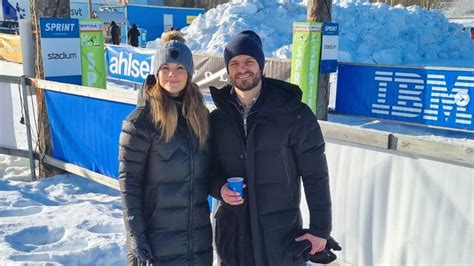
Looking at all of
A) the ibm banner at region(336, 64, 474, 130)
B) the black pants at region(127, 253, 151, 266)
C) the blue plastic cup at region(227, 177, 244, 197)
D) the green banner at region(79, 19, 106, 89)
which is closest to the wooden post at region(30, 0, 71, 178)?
the green banner at region(79, 19, 106, 89)

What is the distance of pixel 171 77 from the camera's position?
249cm

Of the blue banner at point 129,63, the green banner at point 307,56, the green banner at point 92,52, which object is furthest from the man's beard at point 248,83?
the blue banner at point 129,63

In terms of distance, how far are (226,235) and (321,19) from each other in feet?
23.6

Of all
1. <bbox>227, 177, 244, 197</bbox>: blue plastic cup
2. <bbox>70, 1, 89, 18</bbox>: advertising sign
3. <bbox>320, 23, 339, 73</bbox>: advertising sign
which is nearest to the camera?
<bbox>227, 177, 244, 197</bbox>: blue plastic cup

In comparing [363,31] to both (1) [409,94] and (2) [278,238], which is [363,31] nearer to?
(1) [409,94]

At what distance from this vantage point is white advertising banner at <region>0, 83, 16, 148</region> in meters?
6.38

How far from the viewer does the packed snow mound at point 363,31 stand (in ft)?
66.7

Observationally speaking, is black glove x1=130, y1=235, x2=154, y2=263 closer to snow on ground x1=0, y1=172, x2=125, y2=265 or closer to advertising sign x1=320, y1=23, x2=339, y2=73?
snow on ground x1=0, y1=172, x2=125, y2=265

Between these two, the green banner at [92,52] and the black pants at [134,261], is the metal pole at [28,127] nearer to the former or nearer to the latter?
the green banner at [92,52]

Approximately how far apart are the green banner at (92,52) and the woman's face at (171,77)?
5.75m

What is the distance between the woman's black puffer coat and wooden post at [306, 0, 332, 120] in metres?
7.00

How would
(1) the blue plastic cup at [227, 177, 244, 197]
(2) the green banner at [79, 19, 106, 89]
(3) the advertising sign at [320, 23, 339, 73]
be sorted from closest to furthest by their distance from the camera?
(1) the blue plastic cup at [227, 177, 244, 197] < (2) the green banner at [79, 19, 106, 89] < (3) the advertising sign at [320, 23, 339, 73]

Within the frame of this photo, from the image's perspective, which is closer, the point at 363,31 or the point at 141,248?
the point at 141,248

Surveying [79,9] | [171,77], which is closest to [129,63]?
[171,77]
